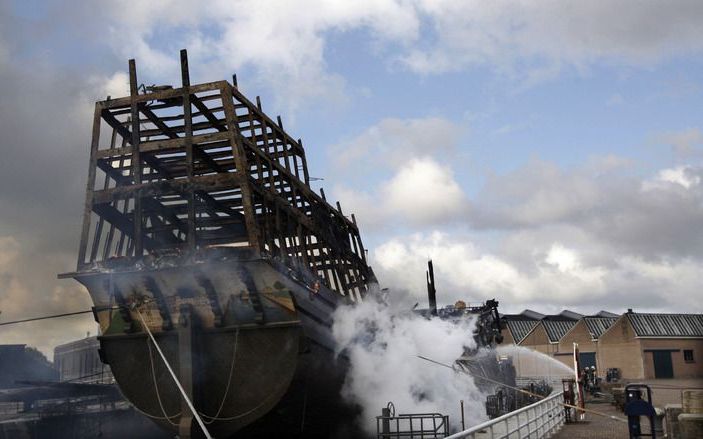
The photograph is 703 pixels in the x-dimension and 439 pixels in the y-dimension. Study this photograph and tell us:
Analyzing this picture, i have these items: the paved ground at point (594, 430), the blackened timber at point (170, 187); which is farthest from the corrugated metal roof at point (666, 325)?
the blackened timber at point (170, 187)

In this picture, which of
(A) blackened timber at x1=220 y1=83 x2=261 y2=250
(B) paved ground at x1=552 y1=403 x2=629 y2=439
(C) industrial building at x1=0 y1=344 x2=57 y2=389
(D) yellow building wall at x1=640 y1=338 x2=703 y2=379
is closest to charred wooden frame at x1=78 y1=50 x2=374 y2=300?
(A) blackened timber at x1=220 y1=83 x2=261 y2=250

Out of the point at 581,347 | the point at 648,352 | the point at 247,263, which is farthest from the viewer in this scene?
the point at 581,347

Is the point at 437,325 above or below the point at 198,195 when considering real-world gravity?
below

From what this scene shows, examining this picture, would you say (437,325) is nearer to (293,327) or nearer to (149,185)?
(293,327)

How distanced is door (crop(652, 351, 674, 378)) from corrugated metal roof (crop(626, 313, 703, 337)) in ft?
5.56

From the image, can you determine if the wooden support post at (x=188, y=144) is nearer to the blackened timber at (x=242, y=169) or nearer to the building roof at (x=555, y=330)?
the blackened timber at (x=242, y=169)

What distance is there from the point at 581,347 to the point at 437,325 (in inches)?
1804

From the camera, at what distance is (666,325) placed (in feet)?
202

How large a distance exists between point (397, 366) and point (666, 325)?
167 feet


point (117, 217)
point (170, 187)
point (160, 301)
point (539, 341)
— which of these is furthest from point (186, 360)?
point (539, 341)

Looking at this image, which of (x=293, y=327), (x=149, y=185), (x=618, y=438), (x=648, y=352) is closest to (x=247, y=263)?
(x=293, y=327)

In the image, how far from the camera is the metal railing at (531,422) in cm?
1265

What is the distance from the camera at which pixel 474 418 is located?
20.8 meters

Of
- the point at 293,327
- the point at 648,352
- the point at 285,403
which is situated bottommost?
the point at 648,352
